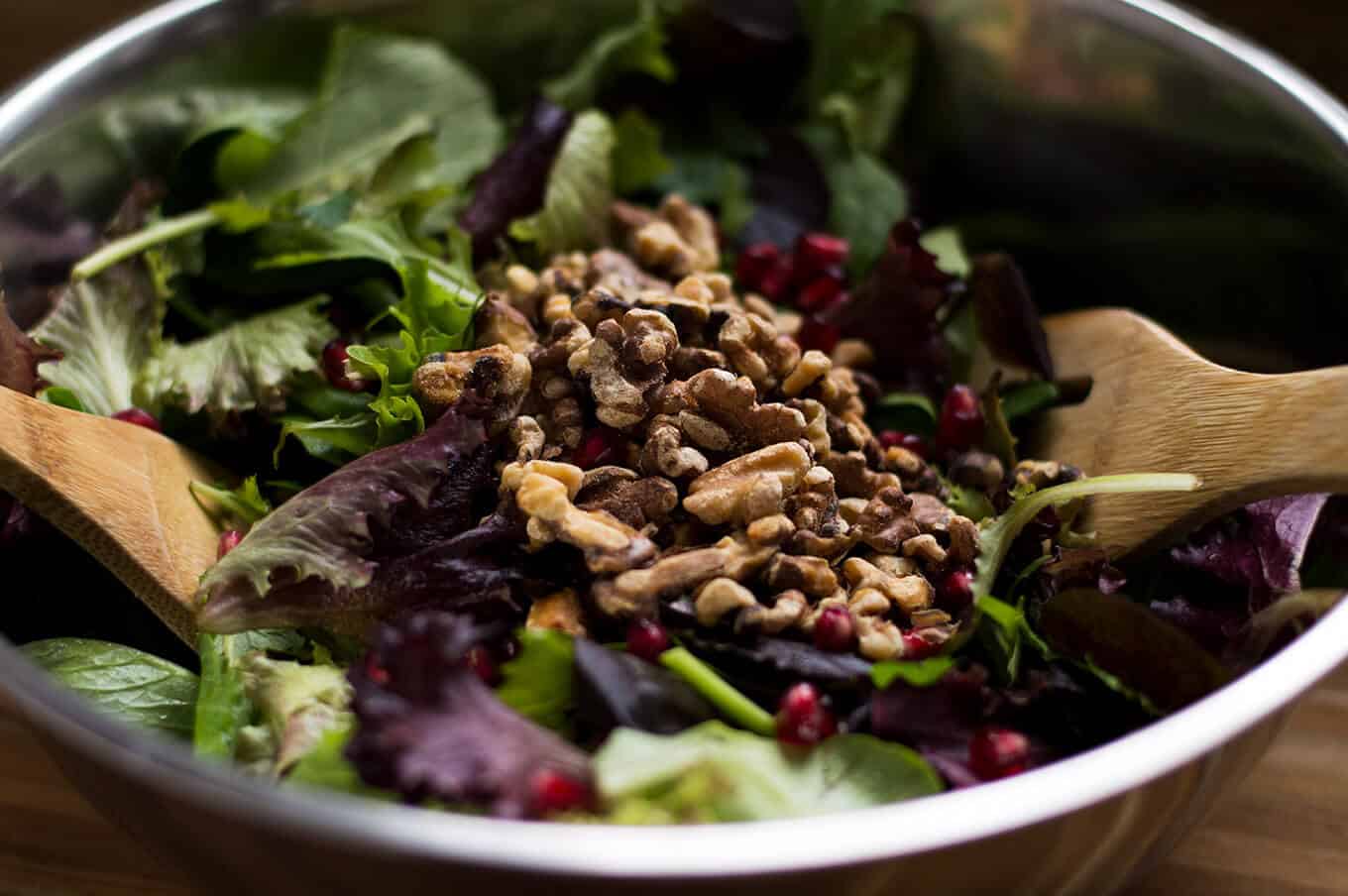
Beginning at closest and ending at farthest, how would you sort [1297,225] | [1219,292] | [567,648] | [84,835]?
[567,648]
[84,835]
[1297,225]
[1219,292]

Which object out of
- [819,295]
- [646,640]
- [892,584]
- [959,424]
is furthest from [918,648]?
[819,295]

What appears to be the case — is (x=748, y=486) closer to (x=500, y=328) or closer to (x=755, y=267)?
(x=500, y=328)

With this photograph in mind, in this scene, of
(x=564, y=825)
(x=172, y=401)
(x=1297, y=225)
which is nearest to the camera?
(x=564, y=825)

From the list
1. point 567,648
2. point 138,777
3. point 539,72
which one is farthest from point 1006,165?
point 138,777

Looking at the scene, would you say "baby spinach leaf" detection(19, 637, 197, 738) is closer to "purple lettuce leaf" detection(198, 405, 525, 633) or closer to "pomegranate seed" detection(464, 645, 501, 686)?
"purple lettuce leaf" detection(198, 405, 525, 633)

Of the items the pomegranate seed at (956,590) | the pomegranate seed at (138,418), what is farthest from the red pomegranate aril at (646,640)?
the pomegranate seed at (138,418)

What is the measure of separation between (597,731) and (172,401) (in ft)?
2.95

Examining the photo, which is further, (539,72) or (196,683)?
(539,72)

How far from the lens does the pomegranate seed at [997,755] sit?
1290 mm

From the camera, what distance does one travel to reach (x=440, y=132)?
2.27 metres

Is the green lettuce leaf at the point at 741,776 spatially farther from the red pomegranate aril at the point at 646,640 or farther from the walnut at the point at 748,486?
the walnut at the point at 748,486

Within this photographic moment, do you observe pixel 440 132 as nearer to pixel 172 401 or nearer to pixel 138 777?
pixel 172 401

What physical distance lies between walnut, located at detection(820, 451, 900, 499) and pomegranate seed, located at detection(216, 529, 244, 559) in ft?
2.58

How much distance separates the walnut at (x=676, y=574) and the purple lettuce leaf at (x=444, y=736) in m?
0.20
